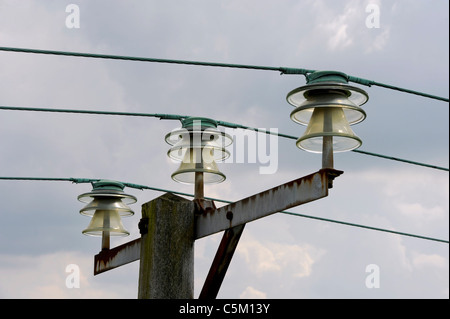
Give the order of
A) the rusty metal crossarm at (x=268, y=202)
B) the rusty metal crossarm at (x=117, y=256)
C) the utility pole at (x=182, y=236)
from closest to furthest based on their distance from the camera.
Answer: the rusty metal crossarm at (x=268, y=202), the utility pole at (x=182, y=236), the rusty metal crossarm at (x=117, y=256)

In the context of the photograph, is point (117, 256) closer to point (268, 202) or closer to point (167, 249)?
point (167, 249)

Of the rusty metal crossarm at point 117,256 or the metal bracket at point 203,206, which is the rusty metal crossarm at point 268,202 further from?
the rusty metal crossarm at point 117,256

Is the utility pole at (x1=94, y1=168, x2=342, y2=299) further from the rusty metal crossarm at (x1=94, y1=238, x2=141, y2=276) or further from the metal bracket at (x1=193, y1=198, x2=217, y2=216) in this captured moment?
the rusty metal crossarm at (x1=94, y1=238, x2=141, y2=276)

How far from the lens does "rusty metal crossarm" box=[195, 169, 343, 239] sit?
5219 millimetres

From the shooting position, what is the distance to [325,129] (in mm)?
5566

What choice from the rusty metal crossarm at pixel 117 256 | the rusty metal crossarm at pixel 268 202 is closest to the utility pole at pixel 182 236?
the rusty metal crossarm at pixel 268 202

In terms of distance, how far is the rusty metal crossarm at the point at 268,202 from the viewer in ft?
17.1

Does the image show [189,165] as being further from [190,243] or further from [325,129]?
[325,129]

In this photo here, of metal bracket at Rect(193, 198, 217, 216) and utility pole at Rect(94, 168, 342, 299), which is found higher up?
metal bracket at Rect(193, 198, 217, 216)

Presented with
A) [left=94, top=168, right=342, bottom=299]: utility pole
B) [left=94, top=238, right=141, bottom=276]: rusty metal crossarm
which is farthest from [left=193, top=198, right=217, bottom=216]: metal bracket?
[left=94, top=238, right=141, bottom=276]: rusty metal crossarm

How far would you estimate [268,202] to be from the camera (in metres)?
5.62
